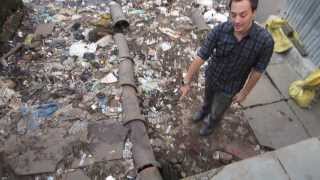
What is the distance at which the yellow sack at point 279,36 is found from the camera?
5488 mm

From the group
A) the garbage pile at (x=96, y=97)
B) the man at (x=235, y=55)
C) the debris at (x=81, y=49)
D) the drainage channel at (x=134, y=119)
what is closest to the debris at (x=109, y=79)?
the garbage pile at (x=96, y=97)

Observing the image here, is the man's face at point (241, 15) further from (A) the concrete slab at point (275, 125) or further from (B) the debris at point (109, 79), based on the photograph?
(B) the debris at point (109, 79)

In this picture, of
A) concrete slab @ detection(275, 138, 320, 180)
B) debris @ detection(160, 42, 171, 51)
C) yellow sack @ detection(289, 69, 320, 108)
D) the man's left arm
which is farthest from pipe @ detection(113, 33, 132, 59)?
concrete slab @ detection(275, 138, 320, 180)

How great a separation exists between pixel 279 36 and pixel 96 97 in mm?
3236

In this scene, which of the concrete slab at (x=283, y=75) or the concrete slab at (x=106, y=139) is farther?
the concrete slab at (x=283, y=75)

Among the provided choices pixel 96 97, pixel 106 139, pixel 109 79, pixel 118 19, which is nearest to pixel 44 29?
pixel 118 19

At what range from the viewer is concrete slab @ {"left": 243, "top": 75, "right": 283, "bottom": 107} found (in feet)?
16.1

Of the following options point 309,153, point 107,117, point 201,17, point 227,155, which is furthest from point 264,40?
point 201,17

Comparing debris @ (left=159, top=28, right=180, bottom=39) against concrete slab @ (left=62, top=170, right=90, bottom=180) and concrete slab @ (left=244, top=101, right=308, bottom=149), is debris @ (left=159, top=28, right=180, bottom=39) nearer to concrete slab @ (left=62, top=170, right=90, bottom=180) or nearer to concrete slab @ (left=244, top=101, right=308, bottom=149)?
concrete slab @ (left=244, top=101, right=308, bottom=149)

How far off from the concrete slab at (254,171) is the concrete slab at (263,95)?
5.76 ft

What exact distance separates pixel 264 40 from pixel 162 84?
238 centimetres

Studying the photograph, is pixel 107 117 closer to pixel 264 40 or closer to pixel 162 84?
pixel 162 84

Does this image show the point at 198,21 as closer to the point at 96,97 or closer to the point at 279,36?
the point at 279,36

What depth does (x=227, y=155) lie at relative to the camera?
425 cm
